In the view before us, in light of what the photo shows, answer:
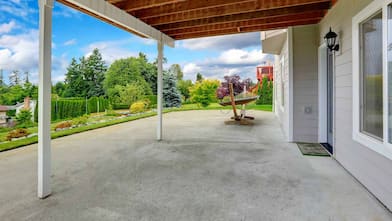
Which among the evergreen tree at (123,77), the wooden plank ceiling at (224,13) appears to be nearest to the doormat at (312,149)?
the wooden plank ceiling at (224,13)

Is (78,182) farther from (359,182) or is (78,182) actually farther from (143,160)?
(359,182)

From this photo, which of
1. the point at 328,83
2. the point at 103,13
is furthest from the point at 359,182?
the point at 103,13

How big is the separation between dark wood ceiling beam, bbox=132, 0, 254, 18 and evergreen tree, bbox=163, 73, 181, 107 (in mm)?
11775

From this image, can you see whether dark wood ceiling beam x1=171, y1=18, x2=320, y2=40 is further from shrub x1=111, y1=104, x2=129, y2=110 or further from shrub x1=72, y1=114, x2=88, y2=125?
shrub x1=111, y1=104, x2=129, y2=110

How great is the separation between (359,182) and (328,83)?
100 inches

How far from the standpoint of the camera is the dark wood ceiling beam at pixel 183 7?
3533 millimetres

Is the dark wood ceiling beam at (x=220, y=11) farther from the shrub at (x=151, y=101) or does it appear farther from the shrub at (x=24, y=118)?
the shrub at (x=151, y=101)

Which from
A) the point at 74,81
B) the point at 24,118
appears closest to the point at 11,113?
the point at 24,118

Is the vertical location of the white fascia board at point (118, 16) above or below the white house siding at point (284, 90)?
above

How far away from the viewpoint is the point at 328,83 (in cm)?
447

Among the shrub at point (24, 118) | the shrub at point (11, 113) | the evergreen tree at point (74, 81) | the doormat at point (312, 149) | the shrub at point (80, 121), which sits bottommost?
the doormat at point (312, 149)

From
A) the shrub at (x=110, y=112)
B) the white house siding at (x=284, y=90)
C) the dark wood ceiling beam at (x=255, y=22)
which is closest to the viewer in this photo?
the dark wood ceiling beam at (x=255, y=22)

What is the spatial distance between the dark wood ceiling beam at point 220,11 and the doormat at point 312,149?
2.67 metres

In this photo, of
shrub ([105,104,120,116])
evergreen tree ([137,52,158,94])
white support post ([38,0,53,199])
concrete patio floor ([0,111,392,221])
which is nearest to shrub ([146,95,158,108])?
evergreen tree ([137,52,158,94])
